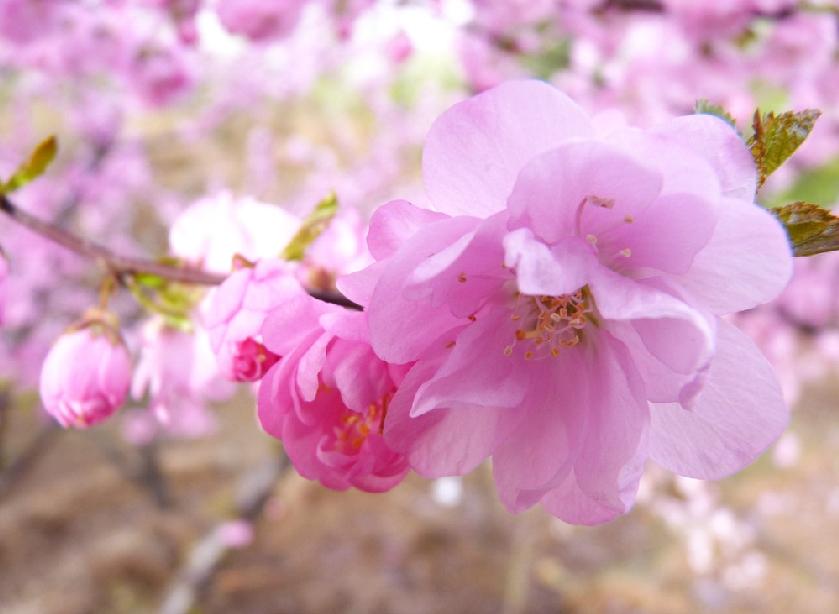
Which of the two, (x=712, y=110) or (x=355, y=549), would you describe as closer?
(x=712, y=110)

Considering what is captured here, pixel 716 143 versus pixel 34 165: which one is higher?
pixel 716 143

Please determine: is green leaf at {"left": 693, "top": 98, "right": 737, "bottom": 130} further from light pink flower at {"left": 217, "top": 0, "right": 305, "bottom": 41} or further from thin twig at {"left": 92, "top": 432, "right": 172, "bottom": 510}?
thin twig at {"left": 92, "top": 432, "right": 172, "bottom": 510}

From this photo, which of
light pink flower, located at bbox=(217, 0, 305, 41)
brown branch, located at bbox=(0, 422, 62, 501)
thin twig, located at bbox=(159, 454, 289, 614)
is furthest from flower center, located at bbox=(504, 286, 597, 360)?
brown branch, located at bbox=(0, 422, 62, 501)

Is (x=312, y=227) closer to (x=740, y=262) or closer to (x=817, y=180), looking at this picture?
(x=740, y=262)

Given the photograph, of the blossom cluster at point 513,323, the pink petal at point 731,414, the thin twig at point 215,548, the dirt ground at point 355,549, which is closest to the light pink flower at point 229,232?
the blossom cluster at point 513,323

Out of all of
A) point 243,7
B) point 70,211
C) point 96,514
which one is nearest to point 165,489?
point 96,514

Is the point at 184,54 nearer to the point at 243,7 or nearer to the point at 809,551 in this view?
the point at 243,7

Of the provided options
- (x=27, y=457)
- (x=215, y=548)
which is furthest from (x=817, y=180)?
(x=27, y=457)
